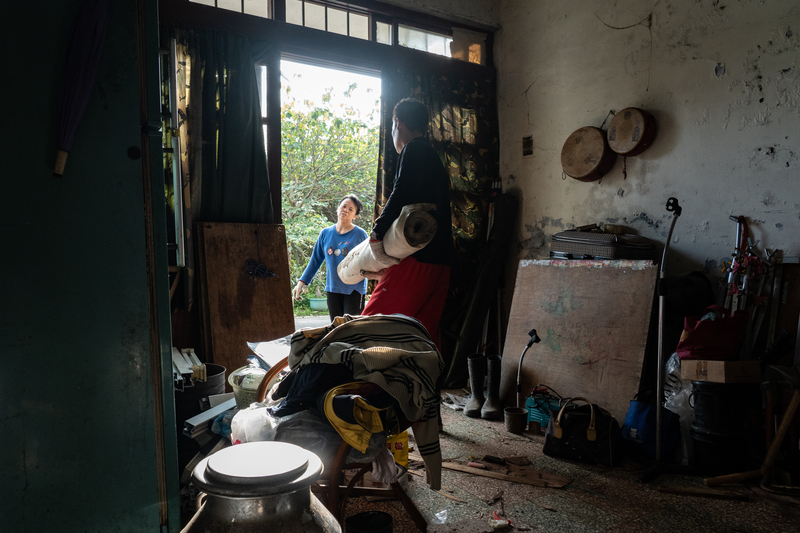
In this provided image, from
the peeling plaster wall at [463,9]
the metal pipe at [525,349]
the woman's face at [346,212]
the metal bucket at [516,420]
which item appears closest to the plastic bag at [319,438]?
the metal bucket at [516,420]

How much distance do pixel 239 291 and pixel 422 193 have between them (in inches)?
63.3

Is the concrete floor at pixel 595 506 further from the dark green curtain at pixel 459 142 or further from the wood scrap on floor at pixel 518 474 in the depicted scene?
the dark green curtain at pixel 459 142

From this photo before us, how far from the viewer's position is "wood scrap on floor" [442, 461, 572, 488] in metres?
2.45

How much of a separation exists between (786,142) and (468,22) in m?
2.75

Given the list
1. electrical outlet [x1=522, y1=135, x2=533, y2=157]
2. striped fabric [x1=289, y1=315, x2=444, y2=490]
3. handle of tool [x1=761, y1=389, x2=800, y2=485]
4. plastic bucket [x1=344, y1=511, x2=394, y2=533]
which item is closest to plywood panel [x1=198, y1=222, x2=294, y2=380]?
striped fabric [x1=289, y1=315, x2=444, y2=490]

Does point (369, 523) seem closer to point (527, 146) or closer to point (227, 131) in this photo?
point (227, 131)

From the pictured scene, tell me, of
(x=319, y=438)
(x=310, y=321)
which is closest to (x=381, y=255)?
(x=319, y=438)

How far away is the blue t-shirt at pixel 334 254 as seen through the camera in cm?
395

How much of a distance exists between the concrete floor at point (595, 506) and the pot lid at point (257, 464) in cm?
105

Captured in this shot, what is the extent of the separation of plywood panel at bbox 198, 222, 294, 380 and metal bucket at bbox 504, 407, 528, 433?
63.7 inches

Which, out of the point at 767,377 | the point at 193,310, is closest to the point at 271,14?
the point at 193,310

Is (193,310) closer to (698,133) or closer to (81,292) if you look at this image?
(81,292)

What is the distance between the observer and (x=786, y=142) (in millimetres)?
2820

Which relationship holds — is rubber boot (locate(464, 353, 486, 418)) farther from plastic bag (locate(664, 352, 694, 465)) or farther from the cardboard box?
the cardboard box
